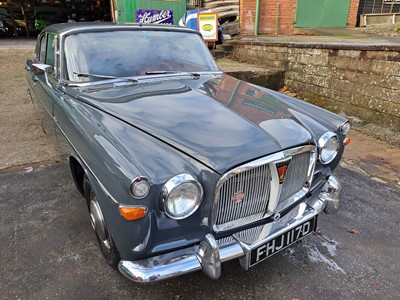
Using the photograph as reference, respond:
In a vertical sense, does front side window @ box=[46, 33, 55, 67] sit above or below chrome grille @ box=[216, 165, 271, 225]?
above

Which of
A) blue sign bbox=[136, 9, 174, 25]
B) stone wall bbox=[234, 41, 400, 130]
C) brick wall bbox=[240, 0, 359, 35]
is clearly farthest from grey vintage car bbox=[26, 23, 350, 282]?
brick wall bbox=[240, 0, 359, 35]

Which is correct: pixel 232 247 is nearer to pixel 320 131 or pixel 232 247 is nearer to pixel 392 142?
pixel 320 131

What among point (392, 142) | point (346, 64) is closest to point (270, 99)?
point (392, 142)

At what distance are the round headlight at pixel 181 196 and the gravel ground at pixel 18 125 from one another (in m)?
2.87

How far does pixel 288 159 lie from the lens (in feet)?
6.30

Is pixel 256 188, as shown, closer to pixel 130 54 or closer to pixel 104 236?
pixel 104 236

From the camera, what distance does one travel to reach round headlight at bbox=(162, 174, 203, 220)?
5.39 ft

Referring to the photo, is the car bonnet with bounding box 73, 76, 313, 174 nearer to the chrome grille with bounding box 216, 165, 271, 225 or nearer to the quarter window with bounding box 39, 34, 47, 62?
the chrome grille with bounding box 216, 165, 271, 225

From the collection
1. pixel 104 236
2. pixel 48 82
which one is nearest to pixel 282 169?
pixel 104 236

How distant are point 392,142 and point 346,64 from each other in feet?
4.98

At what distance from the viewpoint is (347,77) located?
17.5 feet

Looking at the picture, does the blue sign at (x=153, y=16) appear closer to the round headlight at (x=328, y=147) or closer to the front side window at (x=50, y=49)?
the front side window at (x=50, y=49)

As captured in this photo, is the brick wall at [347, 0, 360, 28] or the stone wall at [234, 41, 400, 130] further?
the brick wall at [347, 0, 360, 28]

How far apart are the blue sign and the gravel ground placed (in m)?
3.18
